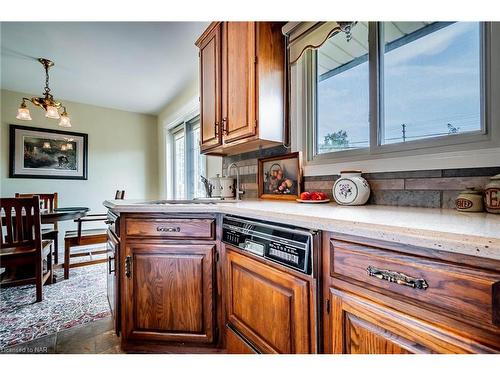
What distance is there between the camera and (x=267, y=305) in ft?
3.23

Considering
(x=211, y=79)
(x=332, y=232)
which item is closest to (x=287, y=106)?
(x=211, y=79)

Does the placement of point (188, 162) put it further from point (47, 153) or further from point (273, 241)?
point (273, 241)

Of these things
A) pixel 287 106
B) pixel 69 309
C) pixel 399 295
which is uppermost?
pixel 287 106

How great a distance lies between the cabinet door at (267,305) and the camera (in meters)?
0.85

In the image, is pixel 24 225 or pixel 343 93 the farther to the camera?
pixel 24 225

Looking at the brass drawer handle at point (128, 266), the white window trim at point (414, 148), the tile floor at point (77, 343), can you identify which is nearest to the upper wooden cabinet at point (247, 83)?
the white window trim at point (414, 148)

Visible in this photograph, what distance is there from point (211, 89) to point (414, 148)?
153 centimetres

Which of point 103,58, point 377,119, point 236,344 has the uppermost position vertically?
point 103,58

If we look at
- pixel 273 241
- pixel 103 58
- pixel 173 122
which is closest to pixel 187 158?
pixel 173 122

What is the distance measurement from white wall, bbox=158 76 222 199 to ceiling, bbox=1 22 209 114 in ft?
0.40

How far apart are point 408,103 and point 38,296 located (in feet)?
10.3

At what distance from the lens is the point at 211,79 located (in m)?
1.97

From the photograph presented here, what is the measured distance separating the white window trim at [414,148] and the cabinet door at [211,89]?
592mm
